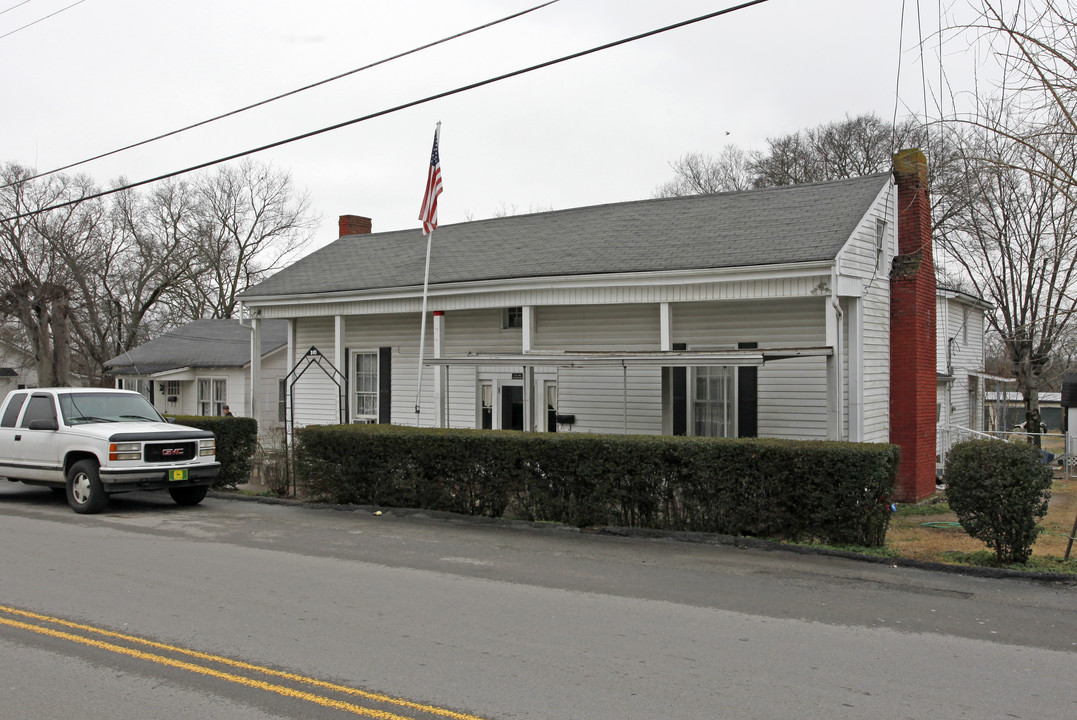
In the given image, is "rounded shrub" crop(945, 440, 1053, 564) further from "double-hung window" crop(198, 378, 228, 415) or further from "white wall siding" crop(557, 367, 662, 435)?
"double-hung window" crop(198, 378, 228, 415)

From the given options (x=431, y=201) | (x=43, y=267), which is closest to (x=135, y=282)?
(x=43, y=267)

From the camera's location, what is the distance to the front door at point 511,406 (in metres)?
19.5

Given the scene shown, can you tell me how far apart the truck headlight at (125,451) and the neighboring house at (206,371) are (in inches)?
560

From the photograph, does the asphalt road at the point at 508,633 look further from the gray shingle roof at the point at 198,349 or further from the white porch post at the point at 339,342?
the gray shingle roof at the point at 198,349

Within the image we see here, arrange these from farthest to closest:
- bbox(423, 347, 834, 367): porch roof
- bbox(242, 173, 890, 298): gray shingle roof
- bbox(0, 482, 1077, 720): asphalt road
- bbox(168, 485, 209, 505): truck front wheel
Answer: bbox(242, 173, 890, 298): gray shingle roof < bbox(168, 485, 209, 505): truck front wheel < bbox(423, 347, 834, 367): porch roof < bbox(0, 482, 1077, 720): asphalt road

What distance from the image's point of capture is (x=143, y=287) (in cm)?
4531

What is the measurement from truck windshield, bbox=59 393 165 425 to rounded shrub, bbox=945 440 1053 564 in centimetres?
1194

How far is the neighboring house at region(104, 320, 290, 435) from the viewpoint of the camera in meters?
28.3

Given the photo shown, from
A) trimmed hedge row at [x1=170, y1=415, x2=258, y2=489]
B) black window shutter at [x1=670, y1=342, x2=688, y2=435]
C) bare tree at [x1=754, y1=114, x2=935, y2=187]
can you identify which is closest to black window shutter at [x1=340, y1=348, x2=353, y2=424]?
trimmed hedge row at [x1=170, y1=415, x2=258, y2=489]

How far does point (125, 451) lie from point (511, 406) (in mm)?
8630

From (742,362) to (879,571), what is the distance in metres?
4.58

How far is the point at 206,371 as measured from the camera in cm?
2916

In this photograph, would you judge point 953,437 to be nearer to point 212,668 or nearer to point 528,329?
point 528,329

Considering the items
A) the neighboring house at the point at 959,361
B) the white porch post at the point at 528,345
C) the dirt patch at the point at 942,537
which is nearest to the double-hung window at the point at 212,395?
the white porch post at the point at 528,345
